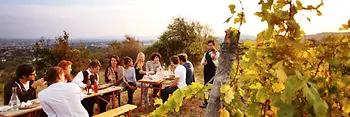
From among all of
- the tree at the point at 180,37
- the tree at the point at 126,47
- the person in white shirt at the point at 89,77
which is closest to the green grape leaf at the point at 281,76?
the person in white shirt at the point at 89,77

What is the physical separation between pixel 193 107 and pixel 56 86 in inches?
149

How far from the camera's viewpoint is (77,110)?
133 inches

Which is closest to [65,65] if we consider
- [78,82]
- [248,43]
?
[78,82]

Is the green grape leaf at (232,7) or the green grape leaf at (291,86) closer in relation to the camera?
the green grape leaf at (291,86)

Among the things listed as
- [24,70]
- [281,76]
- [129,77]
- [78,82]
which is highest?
[281,76]

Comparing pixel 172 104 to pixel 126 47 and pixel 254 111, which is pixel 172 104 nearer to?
pixel 254 111

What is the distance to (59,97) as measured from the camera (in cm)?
316

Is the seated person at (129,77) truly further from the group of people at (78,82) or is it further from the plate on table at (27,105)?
the plate on table at (27,105)

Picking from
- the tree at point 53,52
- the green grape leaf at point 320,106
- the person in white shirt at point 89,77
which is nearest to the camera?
the green grape leaf at point 320,106

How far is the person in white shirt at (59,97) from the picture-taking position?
3135 millimetres

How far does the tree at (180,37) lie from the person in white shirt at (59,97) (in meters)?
13.2

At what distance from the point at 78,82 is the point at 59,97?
6.81 feet

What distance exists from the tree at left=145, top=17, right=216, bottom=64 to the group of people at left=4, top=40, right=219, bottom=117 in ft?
28.9

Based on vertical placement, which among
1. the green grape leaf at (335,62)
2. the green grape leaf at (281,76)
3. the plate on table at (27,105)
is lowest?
the plate on table at (27,105)
